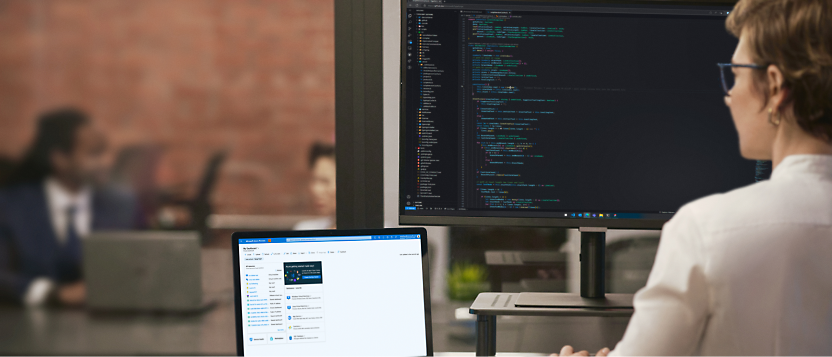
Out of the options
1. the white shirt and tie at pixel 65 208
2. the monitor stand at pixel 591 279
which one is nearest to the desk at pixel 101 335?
the white shirt and tie at pixel 65 208

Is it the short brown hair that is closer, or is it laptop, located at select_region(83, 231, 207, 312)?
the short brown hair

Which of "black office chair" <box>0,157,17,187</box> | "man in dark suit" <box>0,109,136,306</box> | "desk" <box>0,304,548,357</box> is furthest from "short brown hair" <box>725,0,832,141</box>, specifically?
"black office chair" <box>0,157,17,187</box>

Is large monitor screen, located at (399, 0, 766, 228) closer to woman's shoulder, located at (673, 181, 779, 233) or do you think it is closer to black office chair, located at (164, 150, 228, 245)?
woman's shoulder, located at (673, 181, 779, 233)

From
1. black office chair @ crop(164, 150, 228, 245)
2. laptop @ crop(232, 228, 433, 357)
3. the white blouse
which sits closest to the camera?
the white blouse

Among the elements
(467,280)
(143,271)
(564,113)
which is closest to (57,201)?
(143,271)

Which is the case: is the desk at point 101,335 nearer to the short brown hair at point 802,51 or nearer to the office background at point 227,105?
the office background at point 227,105

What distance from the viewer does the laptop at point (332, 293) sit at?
3.37 ft

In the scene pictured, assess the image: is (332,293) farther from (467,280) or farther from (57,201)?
(57,201)

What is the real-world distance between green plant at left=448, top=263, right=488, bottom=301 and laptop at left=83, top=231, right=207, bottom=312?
2.49 feet

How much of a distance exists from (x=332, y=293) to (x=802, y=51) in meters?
0.87

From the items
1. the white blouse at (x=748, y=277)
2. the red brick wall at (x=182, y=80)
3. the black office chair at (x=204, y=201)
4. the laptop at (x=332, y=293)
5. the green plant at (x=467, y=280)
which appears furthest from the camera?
the red brick wall at (x=182, y=80)

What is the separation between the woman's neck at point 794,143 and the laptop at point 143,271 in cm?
141

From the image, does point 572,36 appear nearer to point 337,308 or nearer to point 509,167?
point 509,167

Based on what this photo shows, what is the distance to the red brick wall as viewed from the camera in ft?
5.57
